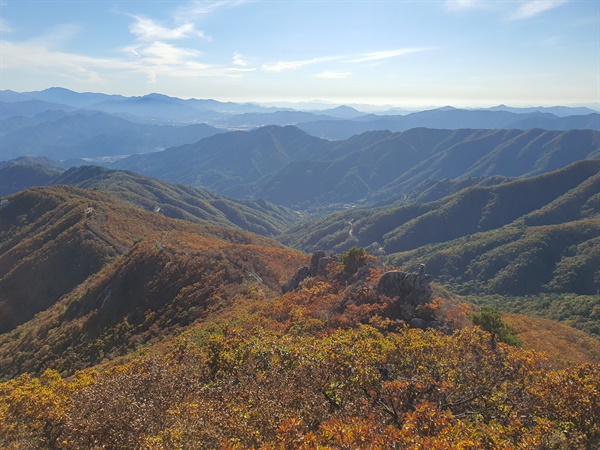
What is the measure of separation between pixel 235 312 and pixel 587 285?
154684 millimetres

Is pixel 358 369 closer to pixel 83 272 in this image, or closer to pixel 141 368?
pixel 141 368

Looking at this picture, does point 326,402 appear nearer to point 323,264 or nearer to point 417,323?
point 417,323

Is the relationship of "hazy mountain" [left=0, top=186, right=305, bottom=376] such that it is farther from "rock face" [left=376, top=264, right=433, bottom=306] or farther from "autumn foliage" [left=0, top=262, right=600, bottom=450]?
"autumn foliage" [left=0, top=262, right=600, bottom=450]

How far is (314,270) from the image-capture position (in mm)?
49844

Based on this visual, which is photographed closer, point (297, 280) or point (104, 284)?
point (297, 280)

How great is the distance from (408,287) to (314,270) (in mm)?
18947

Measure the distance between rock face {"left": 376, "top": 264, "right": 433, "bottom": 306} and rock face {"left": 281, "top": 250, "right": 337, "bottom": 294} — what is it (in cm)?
1444


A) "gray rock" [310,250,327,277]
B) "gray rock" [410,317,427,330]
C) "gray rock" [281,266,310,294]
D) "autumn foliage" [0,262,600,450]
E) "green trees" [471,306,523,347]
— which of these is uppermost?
"autumn foliage" [0,262,600,450]

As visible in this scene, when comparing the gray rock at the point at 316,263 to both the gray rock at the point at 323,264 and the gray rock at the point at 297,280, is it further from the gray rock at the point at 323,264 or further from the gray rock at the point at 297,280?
the gray rock at the point at 297,280

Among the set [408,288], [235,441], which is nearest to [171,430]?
[235,441]

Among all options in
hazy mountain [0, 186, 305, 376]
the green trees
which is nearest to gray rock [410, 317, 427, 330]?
the green trees

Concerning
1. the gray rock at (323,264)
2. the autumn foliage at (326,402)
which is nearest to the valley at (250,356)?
the autumn foliage at (326,402)

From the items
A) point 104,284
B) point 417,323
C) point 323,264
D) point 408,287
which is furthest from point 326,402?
point 104,284

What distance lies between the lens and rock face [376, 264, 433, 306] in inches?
1266
